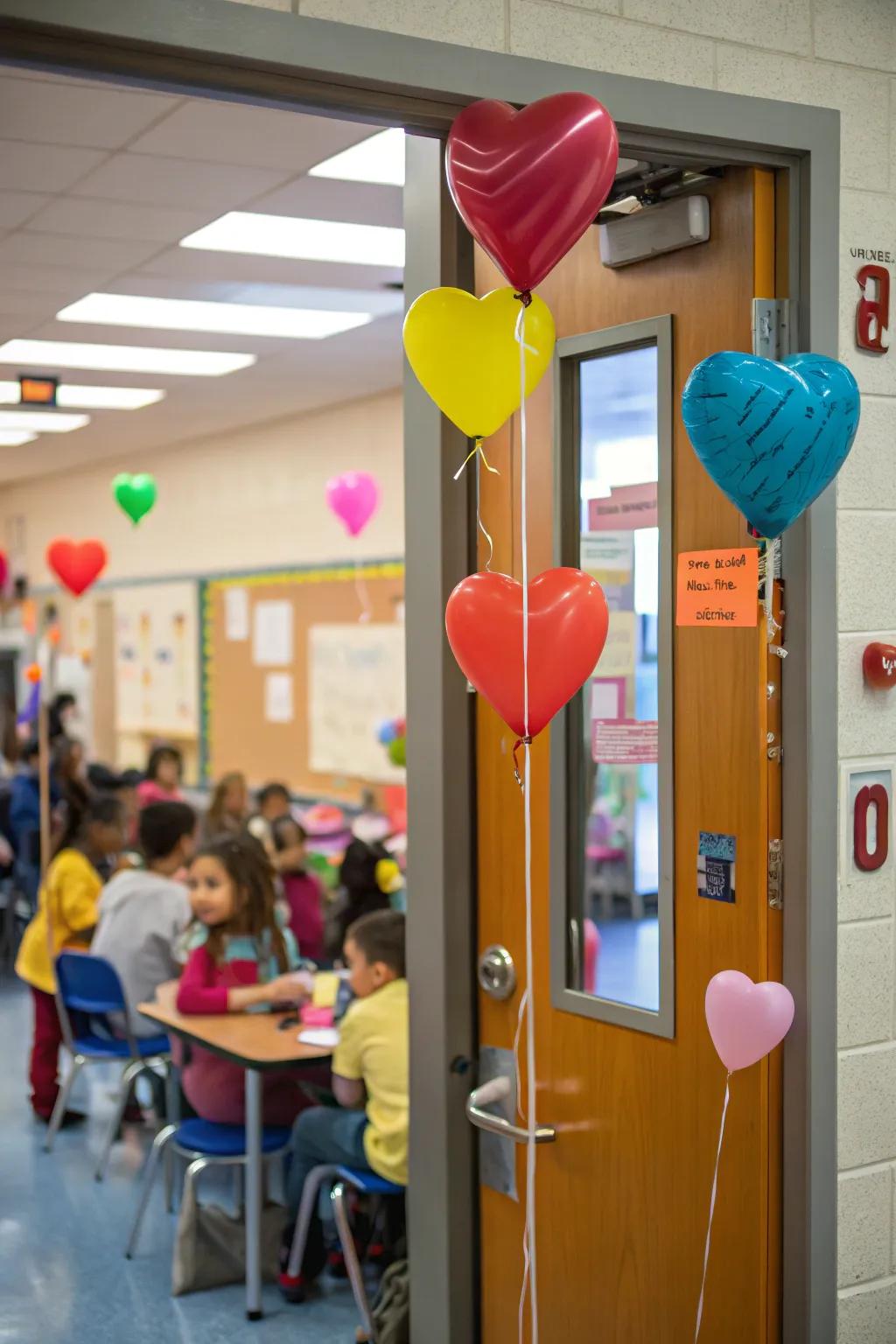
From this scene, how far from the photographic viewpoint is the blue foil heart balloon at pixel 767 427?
69.1 inches

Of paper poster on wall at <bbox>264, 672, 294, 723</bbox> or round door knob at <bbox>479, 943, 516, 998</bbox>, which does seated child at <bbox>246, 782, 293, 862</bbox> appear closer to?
paper poster on wall at <bbox>264, 672, 294, 723</bbox>

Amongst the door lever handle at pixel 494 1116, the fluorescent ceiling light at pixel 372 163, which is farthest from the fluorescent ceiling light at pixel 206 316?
the door lever handle at pixel 494 1116

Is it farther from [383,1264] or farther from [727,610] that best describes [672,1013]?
[383,1264]

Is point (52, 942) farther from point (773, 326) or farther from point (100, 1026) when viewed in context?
point (773, 326)

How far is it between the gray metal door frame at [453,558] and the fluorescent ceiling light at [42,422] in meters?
6.06

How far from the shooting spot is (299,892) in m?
5.36

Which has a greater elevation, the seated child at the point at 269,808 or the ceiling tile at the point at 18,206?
the ceiling tile at the point at 18,206

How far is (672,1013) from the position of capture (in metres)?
2.20

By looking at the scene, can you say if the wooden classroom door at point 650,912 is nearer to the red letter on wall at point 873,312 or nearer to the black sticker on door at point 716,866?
the black sticker on door at point 716,866

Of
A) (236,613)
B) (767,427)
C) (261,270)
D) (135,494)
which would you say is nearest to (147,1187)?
(261,270)

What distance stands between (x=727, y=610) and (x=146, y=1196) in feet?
9.33

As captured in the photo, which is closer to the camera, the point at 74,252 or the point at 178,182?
the point at 178,182

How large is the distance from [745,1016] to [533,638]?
60 centimetres

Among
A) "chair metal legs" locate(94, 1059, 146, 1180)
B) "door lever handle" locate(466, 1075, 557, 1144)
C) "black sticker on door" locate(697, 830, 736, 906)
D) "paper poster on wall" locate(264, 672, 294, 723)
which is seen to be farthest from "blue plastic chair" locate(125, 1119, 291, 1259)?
"paper poster on wall" locate(264, 672, 294, 723)
